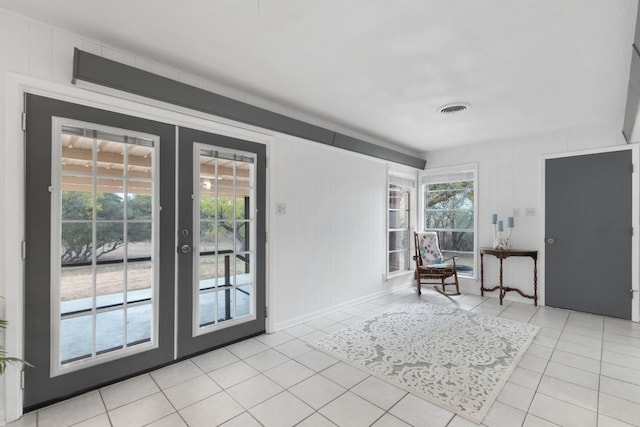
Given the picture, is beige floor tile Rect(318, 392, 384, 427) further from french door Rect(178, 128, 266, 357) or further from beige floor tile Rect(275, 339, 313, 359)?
french door Rect(178, 128, 266, 357)

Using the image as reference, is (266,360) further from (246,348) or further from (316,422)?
(316,422)

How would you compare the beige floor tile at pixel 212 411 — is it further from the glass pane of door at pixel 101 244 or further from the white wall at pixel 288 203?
the white wall at pixel 288 203

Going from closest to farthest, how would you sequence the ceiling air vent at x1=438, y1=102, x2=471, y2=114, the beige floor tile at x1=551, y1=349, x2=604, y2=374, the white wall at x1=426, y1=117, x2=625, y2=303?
1. the beige floor tile at x1=551, y1=349, x2=604, y2=374
2. the ceiling air vent at x1=438, y1=102, x2=471, y2=114
3. the white wall at x1=426, y1=117, x2=625, y2=303

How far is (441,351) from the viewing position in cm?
278

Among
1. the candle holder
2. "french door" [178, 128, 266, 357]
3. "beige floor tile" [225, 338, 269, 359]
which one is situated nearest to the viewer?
"french door" [178, 128, 266, 357]

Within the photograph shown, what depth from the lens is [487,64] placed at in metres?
2.44

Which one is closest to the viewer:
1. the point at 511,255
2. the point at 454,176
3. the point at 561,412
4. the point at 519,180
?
the point at 561,412

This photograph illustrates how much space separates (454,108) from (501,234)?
2.35 metres

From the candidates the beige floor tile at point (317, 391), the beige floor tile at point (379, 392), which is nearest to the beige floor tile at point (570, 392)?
the beige floor tile at point (379, 392)

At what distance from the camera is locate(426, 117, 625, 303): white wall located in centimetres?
404

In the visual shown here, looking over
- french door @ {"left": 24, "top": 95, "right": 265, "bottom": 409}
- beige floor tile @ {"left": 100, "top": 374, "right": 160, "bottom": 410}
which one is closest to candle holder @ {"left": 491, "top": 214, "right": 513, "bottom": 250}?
french door @ {"left": 24, "top": 95, "right": 265, "bottom": 409}

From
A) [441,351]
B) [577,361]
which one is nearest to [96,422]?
[441,351]

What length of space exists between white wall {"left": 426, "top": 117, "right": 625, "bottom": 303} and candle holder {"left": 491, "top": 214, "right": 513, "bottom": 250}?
86mm

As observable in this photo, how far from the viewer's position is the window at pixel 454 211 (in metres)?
5.12
